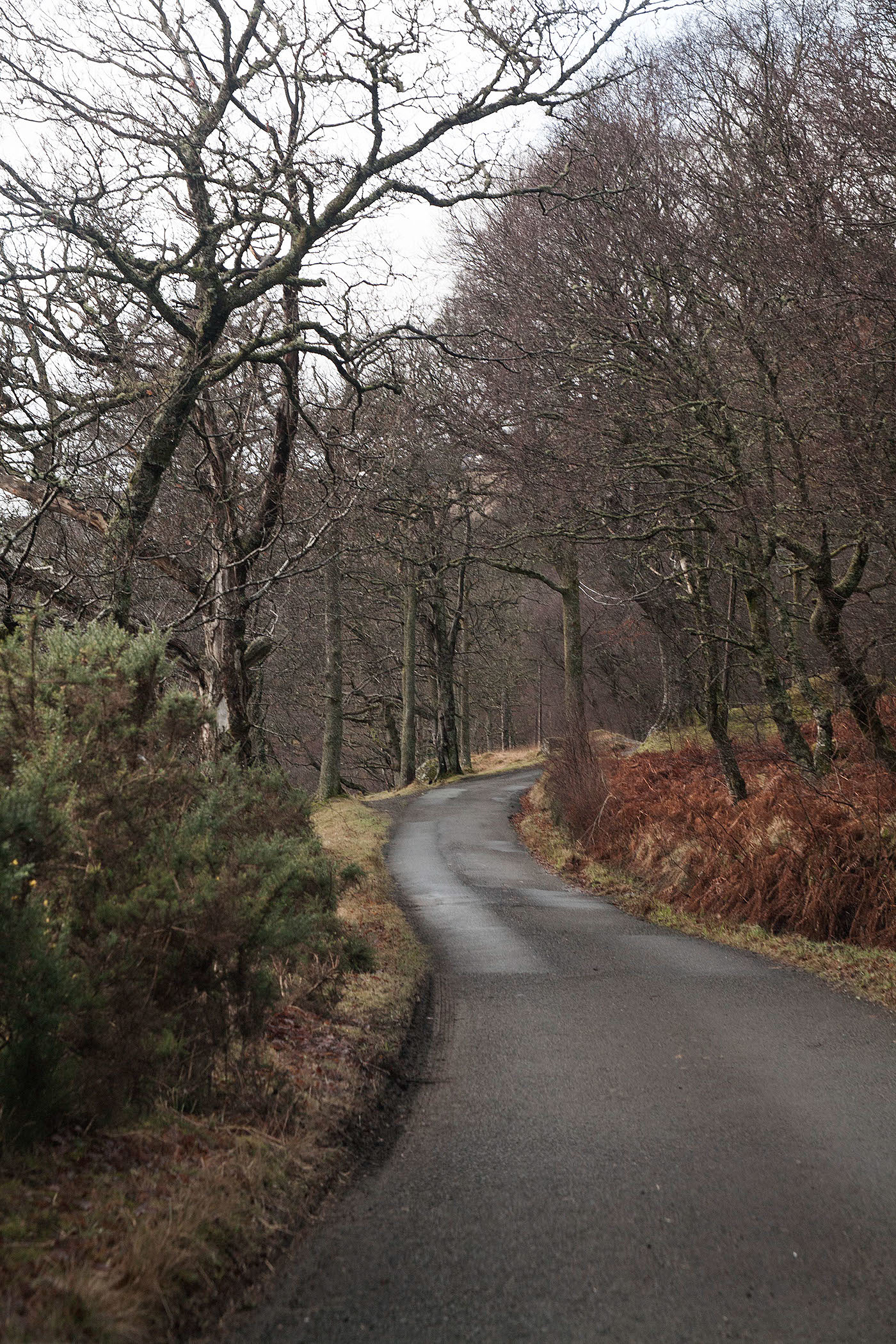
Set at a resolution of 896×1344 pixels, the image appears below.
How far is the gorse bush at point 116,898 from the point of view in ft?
11.4

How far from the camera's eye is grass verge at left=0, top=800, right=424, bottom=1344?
9.04ft

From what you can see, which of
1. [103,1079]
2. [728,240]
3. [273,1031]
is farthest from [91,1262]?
[728,240]

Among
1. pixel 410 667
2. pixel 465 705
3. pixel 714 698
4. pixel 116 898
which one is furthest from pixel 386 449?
pixel 465 705

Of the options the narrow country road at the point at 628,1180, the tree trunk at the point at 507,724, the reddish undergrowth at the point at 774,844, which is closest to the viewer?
the narrow country road at the point at 628,1180

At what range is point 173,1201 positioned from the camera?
3.44 m

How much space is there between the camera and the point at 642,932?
1041 cm

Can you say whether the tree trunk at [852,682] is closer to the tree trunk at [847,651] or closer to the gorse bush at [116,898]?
the tree trunk at [847,651]

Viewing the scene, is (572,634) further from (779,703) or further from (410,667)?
(779,703)

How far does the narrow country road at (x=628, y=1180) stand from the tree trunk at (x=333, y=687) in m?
16.9

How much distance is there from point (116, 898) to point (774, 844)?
804cm

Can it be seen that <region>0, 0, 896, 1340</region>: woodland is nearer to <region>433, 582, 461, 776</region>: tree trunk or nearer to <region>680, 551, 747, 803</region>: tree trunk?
<region>680, 551, 747, 803</region>: tree trunk

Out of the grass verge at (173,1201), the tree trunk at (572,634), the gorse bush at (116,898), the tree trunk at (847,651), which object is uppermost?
the tree trunk at (572,634)

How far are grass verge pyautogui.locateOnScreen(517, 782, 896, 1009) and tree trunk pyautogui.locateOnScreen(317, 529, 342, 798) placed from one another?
8.97 meters

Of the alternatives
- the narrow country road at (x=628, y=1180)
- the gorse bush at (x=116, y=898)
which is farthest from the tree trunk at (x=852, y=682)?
the gorse bush at (x=116, y=898)
